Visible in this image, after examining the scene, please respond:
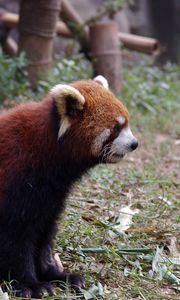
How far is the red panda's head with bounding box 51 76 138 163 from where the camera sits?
3381mm

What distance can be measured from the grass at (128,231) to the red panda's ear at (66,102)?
468 mm

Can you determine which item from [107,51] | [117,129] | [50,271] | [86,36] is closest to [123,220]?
[50,271]

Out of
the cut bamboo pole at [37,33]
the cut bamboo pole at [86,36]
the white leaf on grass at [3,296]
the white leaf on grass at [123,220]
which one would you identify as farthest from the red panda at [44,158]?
the cut bamboo pole at [86,36]

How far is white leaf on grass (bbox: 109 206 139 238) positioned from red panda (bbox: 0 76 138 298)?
0.72 m

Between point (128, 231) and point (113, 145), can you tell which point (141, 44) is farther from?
point (113, 145)

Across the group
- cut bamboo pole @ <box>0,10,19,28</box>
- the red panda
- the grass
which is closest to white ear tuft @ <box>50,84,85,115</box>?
the red panda

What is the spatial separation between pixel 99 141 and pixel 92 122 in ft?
0.36

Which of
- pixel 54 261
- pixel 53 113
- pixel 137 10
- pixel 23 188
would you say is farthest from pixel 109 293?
pixel 137 10

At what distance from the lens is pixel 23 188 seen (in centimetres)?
331

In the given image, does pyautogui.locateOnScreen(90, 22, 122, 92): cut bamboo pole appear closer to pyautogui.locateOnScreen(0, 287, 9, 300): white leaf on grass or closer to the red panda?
the red panda

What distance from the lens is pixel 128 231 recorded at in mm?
4309

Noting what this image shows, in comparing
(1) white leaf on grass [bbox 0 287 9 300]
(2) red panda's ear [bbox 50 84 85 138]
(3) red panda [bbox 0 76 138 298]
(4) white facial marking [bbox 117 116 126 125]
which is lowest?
(1) white leaf on grass [bbox 0 287 9 300]

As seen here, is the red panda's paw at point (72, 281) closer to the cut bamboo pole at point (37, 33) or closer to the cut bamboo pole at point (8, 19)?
the cut bamboo pole at point (37, 33)

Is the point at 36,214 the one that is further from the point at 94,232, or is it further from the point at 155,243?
the point at 155,243
